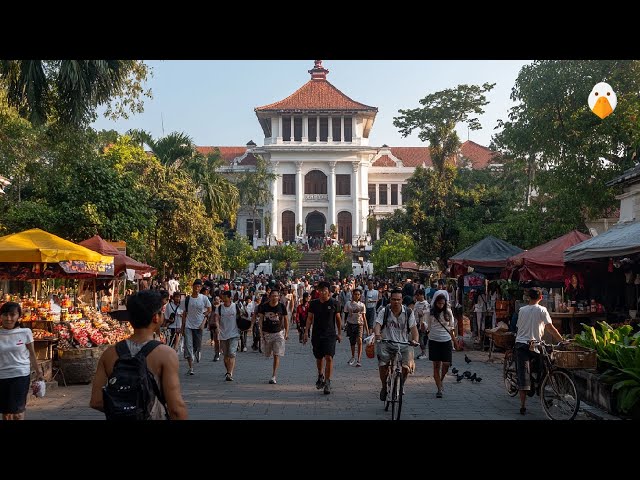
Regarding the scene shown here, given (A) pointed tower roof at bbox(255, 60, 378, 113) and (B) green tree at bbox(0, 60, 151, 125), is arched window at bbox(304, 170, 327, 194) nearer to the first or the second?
(A) pointed tower roof at bbox(255, 60, 378, 113)

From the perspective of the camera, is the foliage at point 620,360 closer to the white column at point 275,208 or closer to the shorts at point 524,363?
the shorts at point 524,363

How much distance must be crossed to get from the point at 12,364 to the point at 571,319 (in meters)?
11.4

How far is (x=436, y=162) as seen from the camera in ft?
99.1

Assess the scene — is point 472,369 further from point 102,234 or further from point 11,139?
point 11,139

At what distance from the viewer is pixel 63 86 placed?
Answer: 1262cm

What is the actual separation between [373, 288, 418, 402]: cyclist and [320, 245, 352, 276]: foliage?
1547 inches

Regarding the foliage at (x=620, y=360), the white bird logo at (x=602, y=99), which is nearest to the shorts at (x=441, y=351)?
the foliage at (x=620, y=360)

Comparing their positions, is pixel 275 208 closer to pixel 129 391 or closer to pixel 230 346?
pixel 230 346

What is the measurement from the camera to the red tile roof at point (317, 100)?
64.2 metres

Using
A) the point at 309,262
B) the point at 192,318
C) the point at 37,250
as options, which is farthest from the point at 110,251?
the point at 309,262

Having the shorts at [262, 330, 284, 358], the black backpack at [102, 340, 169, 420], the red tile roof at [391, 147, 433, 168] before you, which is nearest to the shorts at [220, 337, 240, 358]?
the shorts at [262, 330, 284, 358]

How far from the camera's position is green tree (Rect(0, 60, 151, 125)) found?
41.1 feet
